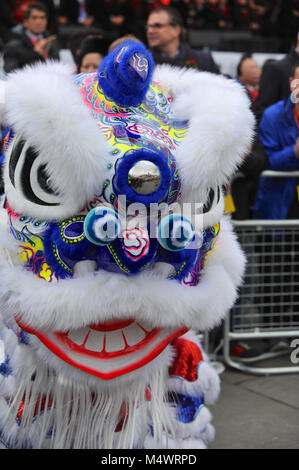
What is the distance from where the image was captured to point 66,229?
1705 mm

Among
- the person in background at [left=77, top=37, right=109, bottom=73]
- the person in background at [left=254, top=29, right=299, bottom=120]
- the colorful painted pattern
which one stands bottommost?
the person in background at [left=254, top=29, right=299, bottom=120]

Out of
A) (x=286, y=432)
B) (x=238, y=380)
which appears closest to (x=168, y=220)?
(x=286, y=432)

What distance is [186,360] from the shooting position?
2.11m

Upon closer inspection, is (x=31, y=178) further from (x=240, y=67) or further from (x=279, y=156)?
(x=240, y=67)

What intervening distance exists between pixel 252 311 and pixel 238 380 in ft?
1.49

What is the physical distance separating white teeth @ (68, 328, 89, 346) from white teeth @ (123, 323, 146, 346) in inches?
4.4

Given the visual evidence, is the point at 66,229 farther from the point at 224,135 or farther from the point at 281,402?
the point at 281,402

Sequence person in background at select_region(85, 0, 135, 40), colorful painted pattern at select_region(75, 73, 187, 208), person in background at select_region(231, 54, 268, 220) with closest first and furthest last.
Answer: colorful painted pattern at select_region(75, 73, 187, 208) → person in background at select_region(231, 54, 268, 220) → person in background at select_region(85, 0, 135, 40)

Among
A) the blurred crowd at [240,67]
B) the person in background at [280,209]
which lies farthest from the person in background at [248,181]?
the person in background at [280,209]

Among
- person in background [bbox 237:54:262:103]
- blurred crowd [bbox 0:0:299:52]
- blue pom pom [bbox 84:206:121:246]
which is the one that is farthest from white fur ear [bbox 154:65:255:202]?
blurred crowd [bbox 0:0:299:52]

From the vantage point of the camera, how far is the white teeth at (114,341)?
175 centimetres

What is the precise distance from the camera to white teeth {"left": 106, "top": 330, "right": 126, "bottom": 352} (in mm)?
1750

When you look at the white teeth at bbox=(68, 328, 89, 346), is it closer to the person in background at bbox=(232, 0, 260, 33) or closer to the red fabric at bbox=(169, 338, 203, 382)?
the red fabric at bbox=(169, 338, 203, 382)

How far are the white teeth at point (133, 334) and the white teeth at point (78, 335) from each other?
111mm
